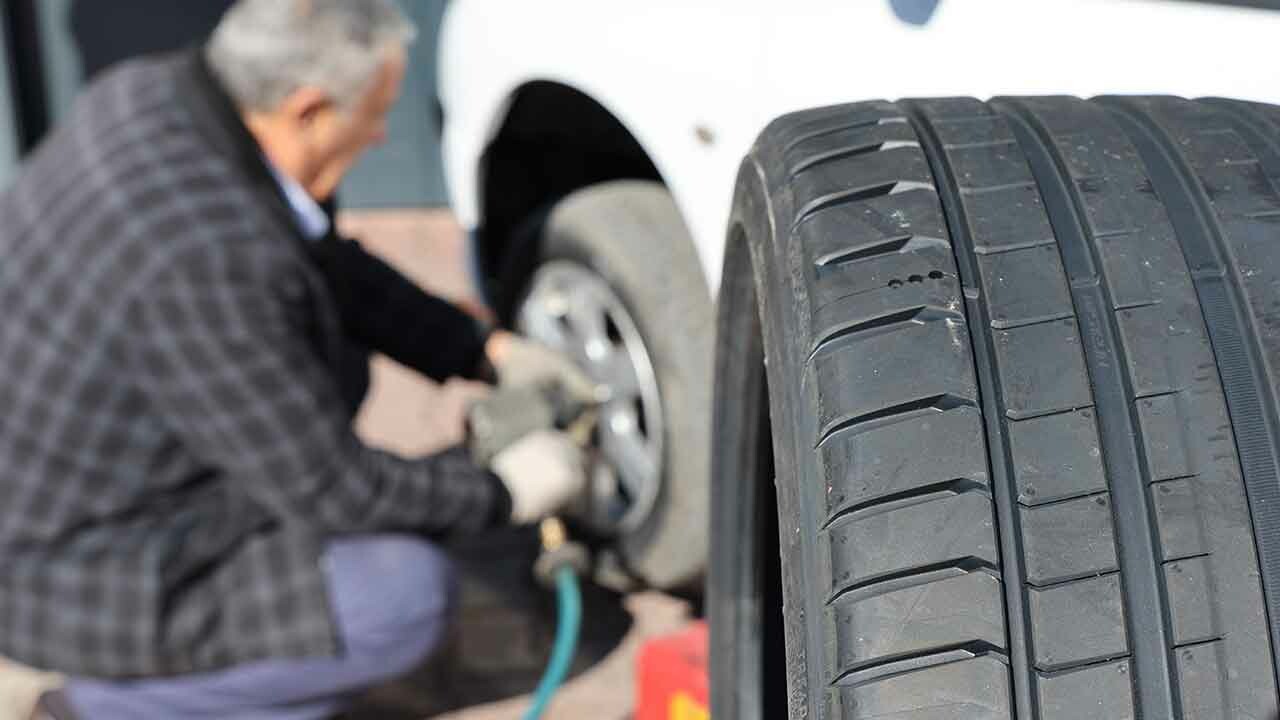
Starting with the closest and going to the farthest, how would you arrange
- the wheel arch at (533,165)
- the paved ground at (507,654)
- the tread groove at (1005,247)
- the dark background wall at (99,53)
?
the tread groove at (1005,247), the paved ground at (507,654), the wheel arch at (533,165), the dark background wall at (99,53)

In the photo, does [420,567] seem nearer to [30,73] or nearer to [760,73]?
[760,73]

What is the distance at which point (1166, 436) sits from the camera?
0.99m

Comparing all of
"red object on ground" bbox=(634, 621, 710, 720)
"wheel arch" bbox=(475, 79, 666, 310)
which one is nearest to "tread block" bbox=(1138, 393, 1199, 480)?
"red object on ground" bbox=(634, 621, 710, 720)

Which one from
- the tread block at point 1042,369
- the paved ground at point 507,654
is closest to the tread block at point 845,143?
the tread block at point 1042,369

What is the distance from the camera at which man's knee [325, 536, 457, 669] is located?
2002 millimetres

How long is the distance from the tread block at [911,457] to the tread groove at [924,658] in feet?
0.36

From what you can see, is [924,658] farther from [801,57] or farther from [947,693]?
[801,57]

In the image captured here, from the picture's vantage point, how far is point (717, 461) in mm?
1630

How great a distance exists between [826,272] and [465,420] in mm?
1384

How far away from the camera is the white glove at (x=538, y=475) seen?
213 centimetres

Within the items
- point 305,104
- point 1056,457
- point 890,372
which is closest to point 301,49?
point 305,104

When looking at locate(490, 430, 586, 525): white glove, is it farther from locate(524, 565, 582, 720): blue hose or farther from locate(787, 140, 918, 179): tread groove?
locate(787, 140, 918, 179): tread groove

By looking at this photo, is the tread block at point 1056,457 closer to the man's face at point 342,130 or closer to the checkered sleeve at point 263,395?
the checkered sleeve at point 263,395

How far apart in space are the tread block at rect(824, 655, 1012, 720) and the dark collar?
1.21m
